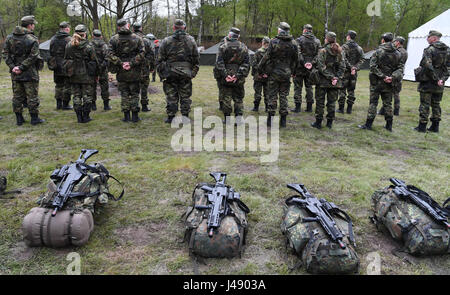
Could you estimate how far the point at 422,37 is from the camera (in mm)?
17938

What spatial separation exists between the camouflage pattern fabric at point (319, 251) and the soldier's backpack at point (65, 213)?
203 centimetres

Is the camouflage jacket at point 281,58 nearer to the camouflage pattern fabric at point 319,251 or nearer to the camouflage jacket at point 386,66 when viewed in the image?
the camouflage jacket at point 386,66

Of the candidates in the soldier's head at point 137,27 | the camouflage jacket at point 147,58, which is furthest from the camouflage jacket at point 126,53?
the soldier's head at point 137,27

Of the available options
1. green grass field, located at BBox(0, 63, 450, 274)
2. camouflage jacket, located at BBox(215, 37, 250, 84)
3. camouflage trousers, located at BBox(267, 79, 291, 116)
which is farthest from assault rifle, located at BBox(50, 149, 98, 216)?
camouflage trousers, located at BBox(267, 79, 291, 116)

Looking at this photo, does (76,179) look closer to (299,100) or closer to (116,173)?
(116,173)

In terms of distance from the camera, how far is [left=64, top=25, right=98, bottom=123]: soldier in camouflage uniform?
270 inches

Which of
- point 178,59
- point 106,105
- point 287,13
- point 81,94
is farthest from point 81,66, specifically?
point 287,13

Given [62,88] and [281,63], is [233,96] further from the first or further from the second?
[62,88]

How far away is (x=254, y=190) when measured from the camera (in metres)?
4.47

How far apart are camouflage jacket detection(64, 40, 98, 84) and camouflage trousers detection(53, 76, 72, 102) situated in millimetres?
1617

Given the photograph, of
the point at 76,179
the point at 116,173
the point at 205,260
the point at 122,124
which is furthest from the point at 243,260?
the point at 122,124

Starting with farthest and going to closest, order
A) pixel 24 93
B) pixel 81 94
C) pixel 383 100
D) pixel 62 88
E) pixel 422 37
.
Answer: pixel 422 37 < pixel 62 88 < pixel 383 100 < pixel 81 94 < pixel 24 93

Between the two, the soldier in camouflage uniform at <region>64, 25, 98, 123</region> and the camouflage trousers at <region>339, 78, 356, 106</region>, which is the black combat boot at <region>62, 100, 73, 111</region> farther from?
the camouflage trousers at <region>339, 78, 356, 106</region>

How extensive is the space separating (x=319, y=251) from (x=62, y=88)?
8.18 m
